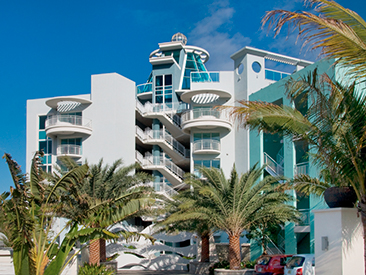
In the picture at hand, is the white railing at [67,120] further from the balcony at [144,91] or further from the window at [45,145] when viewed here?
the balcony at [144,91]

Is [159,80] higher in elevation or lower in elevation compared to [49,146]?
higher

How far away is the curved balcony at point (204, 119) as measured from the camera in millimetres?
35500

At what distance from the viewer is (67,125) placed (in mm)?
35906

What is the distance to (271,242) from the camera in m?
27.8

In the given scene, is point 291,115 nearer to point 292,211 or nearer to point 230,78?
point 292,211

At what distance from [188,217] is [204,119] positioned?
52.7 ft

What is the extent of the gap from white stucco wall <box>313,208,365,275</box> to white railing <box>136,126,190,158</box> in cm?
2743

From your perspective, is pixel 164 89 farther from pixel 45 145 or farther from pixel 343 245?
pixel 343 245

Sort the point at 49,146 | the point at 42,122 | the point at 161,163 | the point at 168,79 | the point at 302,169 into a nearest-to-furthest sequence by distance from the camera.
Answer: the point at 302,169 < the point at 161,163 < the point at 49,146 < the point at 42,122 < the point at 168,79

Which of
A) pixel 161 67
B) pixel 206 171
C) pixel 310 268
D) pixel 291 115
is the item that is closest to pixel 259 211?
pixel 206 171

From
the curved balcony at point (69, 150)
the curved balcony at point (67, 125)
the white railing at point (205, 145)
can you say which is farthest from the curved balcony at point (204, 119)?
the curved balcony at point (69, 150)

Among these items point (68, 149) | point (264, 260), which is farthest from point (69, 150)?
point (264, 260)

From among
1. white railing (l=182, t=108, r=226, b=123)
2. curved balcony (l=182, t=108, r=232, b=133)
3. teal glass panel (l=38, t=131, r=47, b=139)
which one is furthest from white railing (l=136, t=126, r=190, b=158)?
Answer: teal glass panel (l=38, t=131, r=47, b=139)

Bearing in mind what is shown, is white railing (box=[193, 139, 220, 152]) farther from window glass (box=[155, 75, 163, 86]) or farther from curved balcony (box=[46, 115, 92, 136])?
curved balcony (box=[46, 115, 92, 136])
